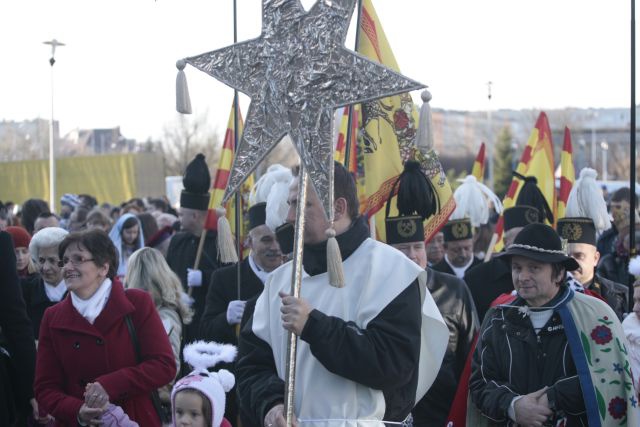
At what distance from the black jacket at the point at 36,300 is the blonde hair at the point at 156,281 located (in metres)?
0.58

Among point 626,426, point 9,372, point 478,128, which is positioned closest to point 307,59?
point 626,426

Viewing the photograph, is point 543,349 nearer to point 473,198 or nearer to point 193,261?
point 193,261

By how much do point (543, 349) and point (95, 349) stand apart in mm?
2262

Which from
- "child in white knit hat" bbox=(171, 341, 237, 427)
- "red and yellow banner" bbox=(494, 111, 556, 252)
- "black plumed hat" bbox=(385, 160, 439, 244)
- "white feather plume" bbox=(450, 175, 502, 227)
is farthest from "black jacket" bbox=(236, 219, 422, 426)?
"white feather plume" bbox=(450, 175, 502, 227)

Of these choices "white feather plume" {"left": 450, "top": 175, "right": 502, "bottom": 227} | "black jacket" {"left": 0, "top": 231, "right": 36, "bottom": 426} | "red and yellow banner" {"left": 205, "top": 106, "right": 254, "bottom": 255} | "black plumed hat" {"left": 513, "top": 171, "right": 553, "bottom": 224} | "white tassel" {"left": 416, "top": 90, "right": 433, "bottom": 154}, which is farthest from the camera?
"white feather plume" {"left": 450, "top": 175, "right": 502, "bottom": 227}

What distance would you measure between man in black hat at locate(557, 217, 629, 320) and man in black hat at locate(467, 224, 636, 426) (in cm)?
135

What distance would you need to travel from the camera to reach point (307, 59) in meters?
4.38

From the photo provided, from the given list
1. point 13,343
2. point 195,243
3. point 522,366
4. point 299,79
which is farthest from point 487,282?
point 299,79

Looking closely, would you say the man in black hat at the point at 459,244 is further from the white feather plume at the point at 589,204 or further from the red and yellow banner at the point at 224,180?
the red and yellow banner at the point at 224,180

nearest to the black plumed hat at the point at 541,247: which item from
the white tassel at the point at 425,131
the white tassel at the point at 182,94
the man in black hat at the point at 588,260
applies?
the white tassel at the point at 425,131

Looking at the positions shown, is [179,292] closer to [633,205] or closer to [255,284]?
[255,284]

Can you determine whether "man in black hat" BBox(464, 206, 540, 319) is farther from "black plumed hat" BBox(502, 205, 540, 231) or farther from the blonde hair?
the blonde hair

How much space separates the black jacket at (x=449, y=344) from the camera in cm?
604

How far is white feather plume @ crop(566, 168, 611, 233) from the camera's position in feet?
25.4
